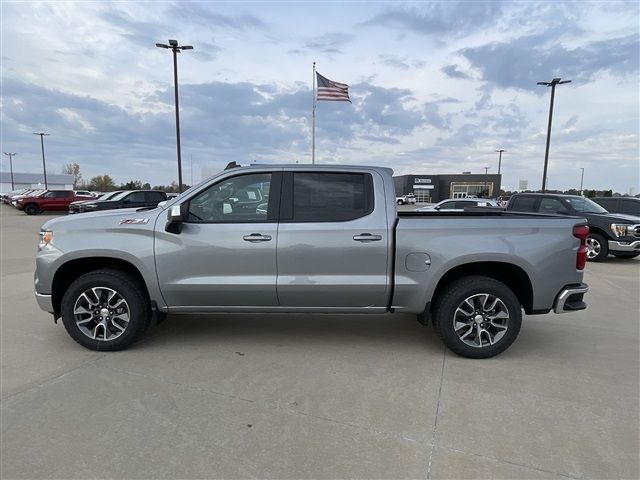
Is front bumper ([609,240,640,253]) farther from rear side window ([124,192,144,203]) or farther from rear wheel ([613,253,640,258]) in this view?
rear side window ([124,192,144,203])

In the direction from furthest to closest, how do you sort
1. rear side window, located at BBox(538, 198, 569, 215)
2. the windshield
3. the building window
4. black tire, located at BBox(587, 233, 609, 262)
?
the building window
rear side window, located at BBox(538, 198, 569, 215)
the windshield
black tire, located at BBox(587, 233, 609, 262)

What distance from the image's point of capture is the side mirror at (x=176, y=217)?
405 cm

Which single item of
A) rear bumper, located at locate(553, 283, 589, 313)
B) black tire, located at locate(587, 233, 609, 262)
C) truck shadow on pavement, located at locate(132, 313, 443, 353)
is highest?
rear bumper, located at locate(553, 283, 589, 313)

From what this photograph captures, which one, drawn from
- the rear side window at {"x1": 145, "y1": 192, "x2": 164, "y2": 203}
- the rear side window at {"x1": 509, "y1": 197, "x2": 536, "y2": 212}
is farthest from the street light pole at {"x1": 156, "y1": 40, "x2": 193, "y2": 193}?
the rear side window at {"x1": 509, "y1": 197, "x2": 536, "y2": 212}

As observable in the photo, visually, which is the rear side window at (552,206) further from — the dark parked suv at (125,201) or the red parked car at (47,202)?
the red parked car at (47,202)

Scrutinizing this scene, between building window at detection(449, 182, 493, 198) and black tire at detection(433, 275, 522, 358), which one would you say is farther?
building window at detection(449, 182, 493, 198)

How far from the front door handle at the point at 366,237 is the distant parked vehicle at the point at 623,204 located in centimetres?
1310

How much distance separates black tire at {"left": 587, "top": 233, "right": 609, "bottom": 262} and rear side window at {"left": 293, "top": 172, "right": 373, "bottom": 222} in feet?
30.2

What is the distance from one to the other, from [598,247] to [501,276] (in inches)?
326

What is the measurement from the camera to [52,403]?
132 inches

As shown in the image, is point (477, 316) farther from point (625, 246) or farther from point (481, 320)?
point (625, 246)

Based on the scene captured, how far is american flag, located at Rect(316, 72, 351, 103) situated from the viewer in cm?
2130

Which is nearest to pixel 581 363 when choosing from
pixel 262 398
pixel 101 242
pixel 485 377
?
pixel 485 377

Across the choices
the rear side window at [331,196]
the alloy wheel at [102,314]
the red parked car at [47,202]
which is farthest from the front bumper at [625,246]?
the red parked car at [47,202]
